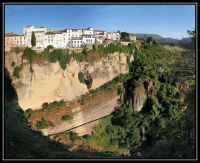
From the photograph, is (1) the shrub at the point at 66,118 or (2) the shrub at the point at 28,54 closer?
(2) the shrub at the point at 28,54

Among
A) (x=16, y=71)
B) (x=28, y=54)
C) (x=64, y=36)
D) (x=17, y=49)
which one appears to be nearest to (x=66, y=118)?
(x=16, y=71)

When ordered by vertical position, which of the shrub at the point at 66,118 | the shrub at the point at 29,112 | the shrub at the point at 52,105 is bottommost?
the shrub at the point at 66,118

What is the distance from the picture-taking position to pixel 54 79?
51.9 feet

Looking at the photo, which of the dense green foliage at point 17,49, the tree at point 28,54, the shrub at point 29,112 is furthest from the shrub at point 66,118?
the dense green foliage at point 17,49

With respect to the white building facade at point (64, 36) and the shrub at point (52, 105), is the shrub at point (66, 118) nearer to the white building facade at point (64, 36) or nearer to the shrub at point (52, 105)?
the shrub at point (52, 105)

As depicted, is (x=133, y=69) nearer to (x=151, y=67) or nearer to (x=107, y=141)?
(x=151, y=67)

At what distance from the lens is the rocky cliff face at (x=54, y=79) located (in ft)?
47.2

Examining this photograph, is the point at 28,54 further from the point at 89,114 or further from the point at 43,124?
the point at 89,114

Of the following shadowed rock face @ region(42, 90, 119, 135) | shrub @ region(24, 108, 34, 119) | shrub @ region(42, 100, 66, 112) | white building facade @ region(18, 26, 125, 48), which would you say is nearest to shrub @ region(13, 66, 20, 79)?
shrub @ region(24, 108, 34, 119)

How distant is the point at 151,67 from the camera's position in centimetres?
1973

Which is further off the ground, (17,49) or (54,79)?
(17,49)

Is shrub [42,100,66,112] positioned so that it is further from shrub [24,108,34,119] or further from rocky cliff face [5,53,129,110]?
shrub [24,108,34,119]

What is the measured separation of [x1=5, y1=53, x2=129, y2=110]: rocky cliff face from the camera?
47.2 ft

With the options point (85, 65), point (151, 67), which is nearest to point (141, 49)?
point (151, 67)
